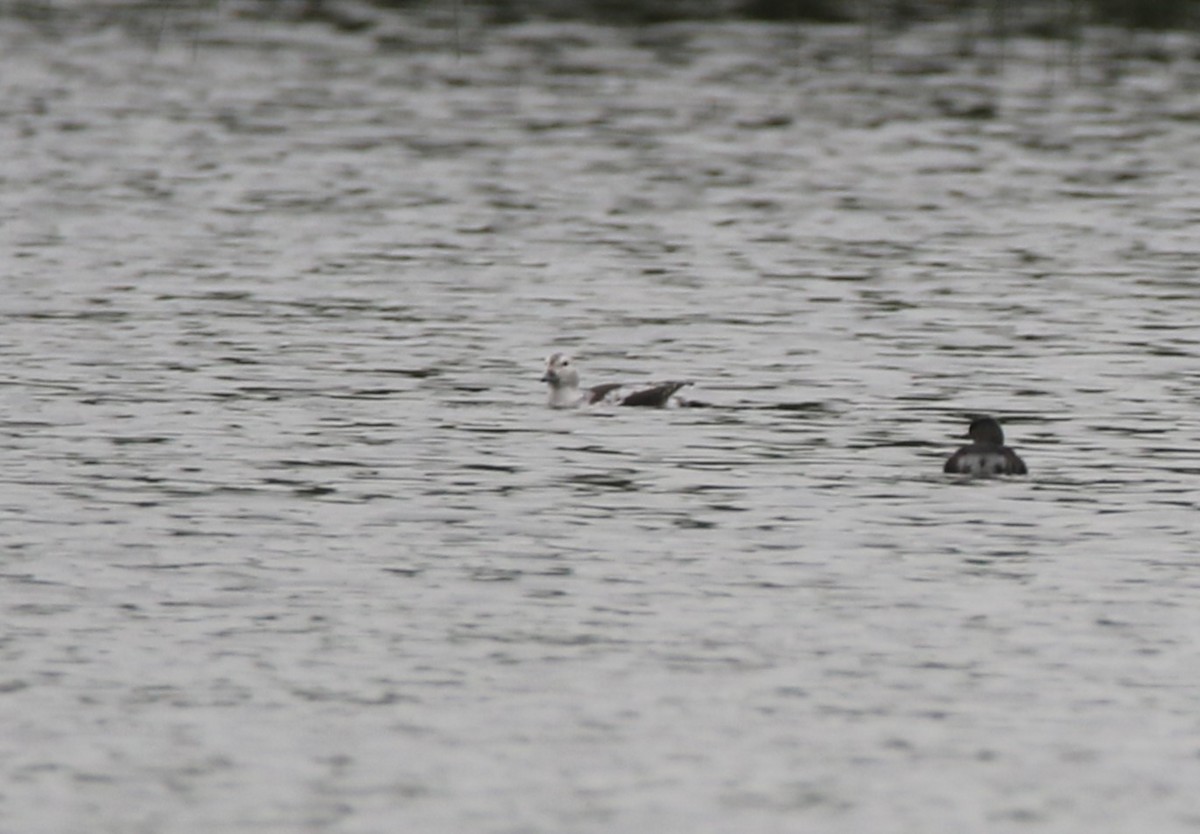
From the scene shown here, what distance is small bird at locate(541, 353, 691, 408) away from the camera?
59.1ft

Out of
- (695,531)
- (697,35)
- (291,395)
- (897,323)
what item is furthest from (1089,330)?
(697,35)

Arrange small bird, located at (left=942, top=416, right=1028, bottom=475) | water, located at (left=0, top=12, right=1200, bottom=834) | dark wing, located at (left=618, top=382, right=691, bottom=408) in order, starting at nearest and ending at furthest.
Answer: water, located at (left=0, top=12, right=1200, bottom=834) → small bird, located at (left=942, top=416, right=1028, bottom=475) → dark wing, located at (left=618, top=382, right=691, bottom=408)

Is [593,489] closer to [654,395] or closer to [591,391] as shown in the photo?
[654,395]

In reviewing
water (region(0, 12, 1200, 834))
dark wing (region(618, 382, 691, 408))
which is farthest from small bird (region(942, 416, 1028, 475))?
dark wing (region(618, 382, 691, 408))

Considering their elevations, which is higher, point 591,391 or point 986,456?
point 986,456

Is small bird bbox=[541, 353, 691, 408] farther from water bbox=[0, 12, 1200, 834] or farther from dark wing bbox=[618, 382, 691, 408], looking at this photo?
water bbox=[0, 12, 1200, 834]

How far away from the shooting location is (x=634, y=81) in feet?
138

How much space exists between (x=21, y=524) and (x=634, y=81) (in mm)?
28397

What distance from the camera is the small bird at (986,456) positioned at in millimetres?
15594

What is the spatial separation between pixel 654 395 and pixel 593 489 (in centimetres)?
257

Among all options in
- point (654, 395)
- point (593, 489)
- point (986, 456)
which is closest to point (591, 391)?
point (654, 395)

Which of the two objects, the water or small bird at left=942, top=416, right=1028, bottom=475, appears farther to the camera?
small bird at left=942, top=416, right=1028, bottom=475

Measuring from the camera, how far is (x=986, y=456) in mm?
15586

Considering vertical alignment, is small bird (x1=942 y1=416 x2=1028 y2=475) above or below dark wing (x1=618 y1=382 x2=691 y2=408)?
above
